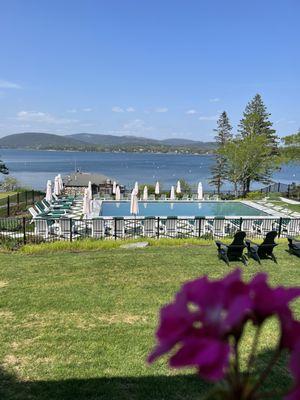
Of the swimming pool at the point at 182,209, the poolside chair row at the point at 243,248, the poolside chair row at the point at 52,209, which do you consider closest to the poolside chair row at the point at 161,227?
the poolside chair row at the point at 52,209

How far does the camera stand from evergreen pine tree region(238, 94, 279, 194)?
37544mm

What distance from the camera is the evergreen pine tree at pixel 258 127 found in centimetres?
3754

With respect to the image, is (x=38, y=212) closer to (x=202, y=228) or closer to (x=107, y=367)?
(x=202, y=228)

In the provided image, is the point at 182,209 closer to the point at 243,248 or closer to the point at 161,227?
the point at 161,227

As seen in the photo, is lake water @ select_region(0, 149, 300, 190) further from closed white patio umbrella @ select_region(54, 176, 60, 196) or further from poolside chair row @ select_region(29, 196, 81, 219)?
poolside chair row @ select_region(29, 196, 81, 219)

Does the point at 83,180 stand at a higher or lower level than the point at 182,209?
higher

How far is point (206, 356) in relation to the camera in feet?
2.67

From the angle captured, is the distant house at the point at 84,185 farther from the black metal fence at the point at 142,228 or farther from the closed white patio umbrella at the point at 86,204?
the black metal fence at the point at 142,228

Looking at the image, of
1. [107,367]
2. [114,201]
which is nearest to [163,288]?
[107,367]

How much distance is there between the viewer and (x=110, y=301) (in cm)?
743

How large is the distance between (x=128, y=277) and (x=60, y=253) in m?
3.70

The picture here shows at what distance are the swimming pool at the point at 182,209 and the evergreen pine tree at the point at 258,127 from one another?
32.5ft

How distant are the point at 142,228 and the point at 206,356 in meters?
15.8

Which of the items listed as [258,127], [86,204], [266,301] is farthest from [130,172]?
[266,301]
